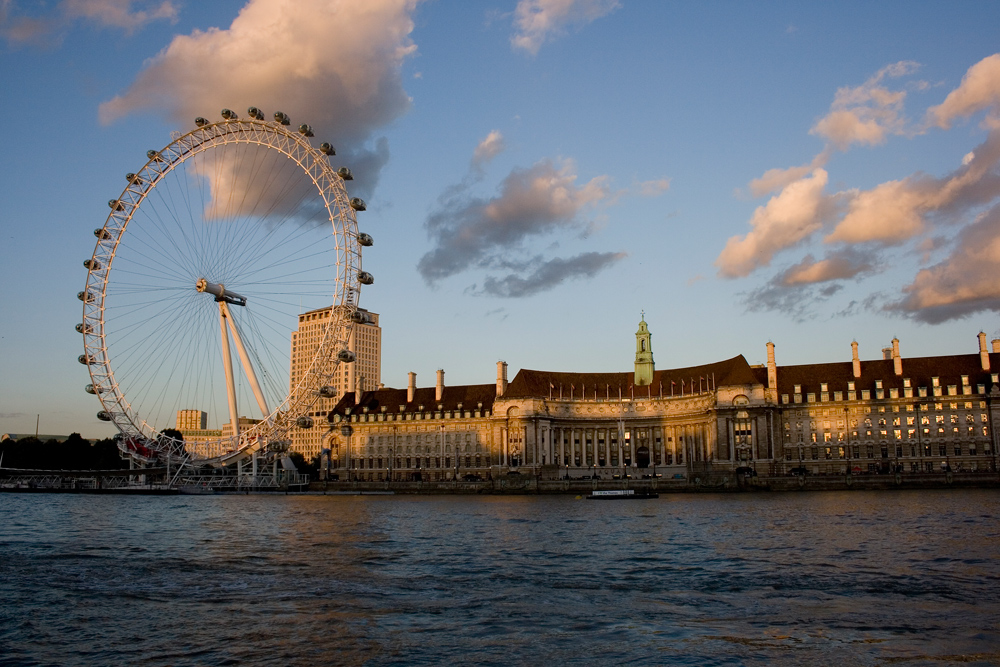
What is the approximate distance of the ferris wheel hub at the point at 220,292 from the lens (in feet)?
282

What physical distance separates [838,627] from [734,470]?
108412 millimetres

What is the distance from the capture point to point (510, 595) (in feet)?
94.4

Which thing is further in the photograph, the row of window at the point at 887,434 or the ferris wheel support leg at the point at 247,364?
the row of window at the point at 887,434

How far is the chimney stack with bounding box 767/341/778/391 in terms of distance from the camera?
134375 millimetres

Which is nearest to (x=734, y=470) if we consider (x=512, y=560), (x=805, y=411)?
(x=805, y=411)

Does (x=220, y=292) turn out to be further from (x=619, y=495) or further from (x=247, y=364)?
(x=619, y=495)

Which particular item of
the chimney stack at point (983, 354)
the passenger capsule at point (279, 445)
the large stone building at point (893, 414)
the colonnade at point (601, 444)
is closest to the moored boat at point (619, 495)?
the large stone building at point (893, 414)

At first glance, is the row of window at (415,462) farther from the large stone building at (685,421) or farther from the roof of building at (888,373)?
the roof of building at (888,373)

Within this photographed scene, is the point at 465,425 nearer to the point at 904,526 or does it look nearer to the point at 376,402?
the point at 376,402

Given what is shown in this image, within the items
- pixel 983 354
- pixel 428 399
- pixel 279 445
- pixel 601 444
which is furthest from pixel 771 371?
pixel 279 445

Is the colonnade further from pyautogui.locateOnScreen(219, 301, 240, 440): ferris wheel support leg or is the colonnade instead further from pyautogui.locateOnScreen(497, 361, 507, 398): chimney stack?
pyautogui.locateOnScreen(219, 301, 240, 440): ferris wheel support leg

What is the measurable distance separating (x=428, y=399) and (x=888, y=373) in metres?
77.7

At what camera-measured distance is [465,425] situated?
152 m

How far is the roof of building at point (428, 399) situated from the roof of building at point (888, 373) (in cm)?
5189
